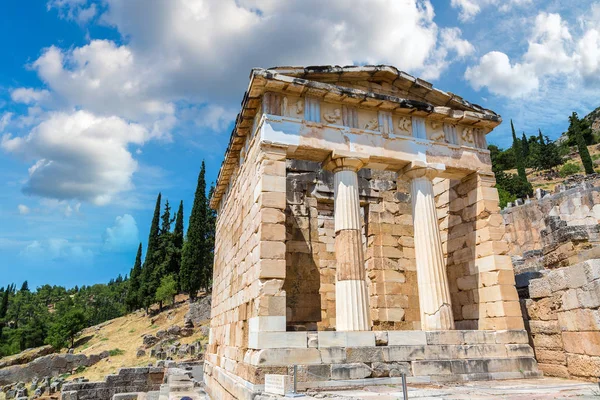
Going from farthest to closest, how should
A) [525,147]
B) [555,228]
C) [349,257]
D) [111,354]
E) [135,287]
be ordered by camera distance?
1. [525,147]
2. [135,287]
3. [111,354]
4. [555,228]
5. [349,257]

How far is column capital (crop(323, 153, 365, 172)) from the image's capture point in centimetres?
986

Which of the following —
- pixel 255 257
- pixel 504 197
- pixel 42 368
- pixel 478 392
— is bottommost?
pixel 42 368

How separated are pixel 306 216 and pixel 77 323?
41579 mm

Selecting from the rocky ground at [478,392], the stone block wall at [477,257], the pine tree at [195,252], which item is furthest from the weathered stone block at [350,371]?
the pine tree at [195,252]

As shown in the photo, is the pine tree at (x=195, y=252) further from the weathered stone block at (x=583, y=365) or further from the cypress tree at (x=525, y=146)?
the cypress tree at (x=525, y=146)

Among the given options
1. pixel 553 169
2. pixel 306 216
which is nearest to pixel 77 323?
pixel 306 216

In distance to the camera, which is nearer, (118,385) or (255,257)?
(255,257)

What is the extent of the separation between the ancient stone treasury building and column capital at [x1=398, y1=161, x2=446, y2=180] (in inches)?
1.4

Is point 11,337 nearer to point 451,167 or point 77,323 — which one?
point 77,323

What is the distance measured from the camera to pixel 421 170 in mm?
10578

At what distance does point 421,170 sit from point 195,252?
3733cm

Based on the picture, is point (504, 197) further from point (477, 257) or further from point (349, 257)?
point (349, 257)

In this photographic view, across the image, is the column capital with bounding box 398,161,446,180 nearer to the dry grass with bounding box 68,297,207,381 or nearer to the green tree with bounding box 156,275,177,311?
the dry grass with bounding box 68,297,207,381

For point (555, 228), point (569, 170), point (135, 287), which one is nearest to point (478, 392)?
point (555, 228)
